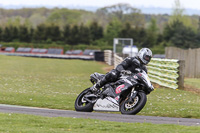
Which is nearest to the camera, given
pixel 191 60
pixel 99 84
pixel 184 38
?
pixel 99 84

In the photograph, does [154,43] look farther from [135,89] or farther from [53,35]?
[135,89]

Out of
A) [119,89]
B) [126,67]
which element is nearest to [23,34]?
[126,67]

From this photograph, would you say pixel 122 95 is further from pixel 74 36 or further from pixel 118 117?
pixel 74 36

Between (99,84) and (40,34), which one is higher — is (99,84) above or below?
above

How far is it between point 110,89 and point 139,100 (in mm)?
995

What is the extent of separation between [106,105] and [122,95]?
1.63 feet

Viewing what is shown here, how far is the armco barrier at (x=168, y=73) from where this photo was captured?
1889 centimetres

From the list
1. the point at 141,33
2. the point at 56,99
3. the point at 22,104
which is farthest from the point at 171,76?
the point at 141,33

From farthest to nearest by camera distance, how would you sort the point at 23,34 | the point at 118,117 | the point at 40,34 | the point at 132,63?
the point at 40,34 → the point at 23,34 → the point at 132,63 → the point at 118,117

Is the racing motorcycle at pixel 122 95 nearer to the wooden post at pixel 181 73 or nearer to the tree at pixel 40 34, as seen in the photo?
the wooden post at pixel 181 73

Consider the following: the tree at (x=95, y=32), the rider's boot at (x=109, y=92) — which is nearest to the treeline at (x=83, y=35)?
the tree at (x=95, y=32)

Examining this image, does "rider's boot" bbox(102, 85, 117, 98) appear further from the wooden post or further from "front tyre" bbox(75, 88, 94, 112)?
the wooden post

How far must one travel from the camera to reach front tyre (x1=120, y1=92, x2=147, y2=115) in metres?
9.60

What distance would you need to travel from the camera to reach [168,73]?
19.9m
